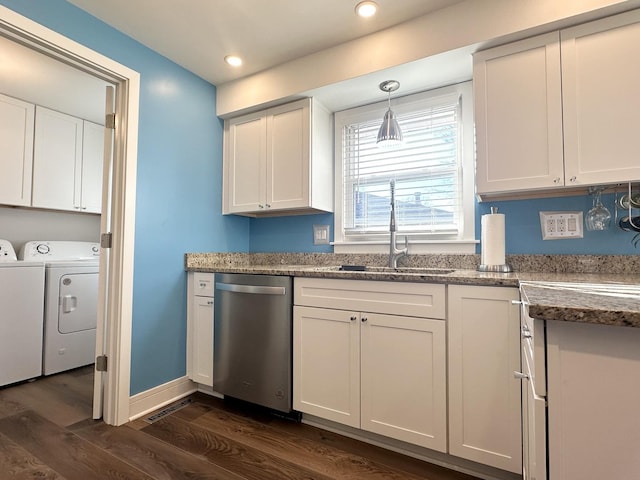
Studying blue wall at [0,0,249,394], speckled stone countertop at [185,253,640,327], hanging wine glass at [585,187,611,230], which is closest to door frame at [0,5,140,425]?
blue wall at [0,0,249,394]

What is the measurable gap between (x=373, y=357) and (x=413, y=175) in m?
1.32

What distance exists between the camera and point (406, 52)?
1.87m

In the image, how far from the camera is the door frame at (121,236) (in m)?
1.93

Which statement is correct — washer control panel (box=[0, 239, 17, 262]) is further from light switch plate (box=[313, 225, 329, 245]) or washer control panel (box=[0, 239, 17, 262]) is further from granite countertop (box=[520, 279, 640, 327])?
granite countertop (box=[520, 279, 640, 327])

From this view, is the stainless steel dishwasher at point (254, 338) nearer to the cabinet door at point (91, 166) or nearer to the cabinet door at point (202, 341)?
the cabinet door at point (202, 341)

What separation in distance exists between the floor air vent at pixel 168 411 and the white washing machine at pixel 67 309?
53.0 inches

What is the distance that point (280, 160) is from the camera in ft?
8.05

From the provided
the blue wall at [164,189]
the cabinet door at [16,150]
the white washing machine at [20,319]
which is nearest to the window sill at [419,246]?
the blue wall at [164,189]

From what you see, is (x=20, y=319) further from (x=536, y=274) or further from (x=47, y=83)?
(x=536, y=274)

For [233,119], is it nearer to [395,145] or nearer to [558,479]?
[395,145]

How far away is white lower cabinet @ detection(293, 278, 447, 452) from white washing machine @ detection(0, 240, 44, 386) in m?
2.30

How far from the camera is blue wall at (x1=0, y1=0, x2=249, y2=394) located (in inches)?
80.7

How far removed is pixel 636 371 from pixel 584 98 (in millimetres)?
1419

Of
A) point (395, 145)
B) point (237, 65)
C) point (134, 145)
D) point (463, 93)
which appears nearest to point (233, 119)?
point (237, 65)
